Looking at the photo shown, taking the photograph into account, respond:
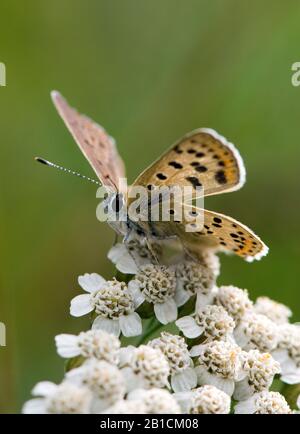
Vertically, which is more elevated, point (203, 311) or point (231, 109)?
point (231, 109)

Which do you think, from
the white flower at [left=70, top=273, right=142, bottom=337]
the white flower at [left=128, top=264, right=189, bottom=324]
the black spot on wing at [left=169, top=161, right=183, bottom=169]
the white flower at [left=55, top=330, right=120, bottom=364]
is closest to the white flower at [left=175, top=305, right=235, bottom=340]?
the white flower at [left=128, top=264, right=189, bottom=324]

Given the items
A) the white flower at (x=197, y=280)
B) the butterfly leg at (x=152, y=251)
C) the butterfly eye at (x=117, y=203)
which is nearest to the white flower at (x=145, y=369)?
the white flower at (x=197, y=280)

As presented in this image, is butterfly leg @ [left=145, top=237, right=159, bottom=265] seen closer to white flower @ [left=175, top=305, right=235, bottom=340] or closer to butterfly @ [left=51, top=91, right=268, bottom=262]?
butterfly @ [left=51, top=91, right=268, bottom=262]

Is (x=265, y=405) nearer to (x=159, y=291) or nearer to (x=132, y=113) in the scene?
(x=159, y=291)

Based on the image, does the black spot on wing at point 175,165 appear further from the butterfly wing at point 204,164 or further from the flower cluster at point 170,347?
the flower cluster at point 170,347

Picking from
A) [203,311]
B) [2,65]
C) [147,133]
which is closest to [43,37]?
[2,65]

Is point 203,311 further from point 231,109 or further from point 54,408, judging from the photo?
point 231,109

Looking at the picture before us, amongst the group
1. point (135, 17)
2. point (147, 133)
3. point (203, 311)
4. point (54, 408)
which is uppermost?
point (135, 17)
